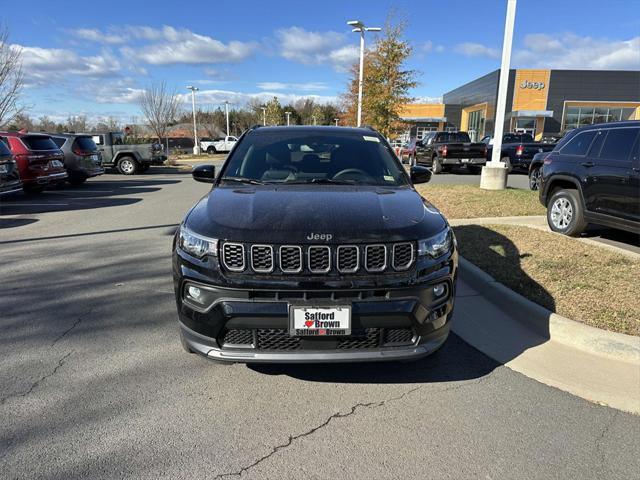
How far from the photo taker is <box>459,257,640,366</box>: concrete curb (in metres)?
3.54

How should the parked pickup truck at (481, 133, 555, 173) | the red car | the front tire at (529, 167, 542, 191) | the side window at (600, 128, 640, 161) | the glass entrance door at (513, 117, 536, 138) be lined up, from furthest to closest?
1. the glass entrance door at (513, 117, 536, 138)
2. the parked pickup truck at (481, 133, 555, 173)
3. the front tire at (529, 167, 542, 191)
4. the red car
5. the side window at (600, 128, 640, 161)

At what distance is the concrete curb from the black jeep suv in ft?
4.84

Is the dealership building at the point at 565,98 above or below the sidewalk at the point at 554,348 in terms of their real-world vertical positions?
above

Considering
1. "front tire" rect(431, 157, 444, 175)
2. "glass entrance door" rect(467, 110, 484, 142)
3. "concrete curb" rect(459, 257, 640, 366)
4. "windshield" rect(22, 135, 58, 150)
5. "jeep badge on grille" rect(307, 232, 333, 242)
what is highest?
"glass entrance door" rect(467, 110, 484, 142)

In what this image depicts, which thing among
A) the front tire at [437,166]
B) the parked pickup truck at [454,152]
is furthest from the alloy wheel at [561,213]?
the front tire at [437,166]

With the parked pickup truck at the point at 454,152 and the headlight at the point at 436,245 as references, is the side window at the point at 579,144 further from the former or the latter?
the parked pickup truck at the point at 454,152

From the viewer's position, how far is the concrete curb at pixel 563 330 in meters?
3.54

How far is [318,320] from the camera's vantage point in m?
2.65

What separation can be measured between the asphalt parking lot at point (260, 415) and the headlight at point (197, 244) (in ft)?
3.20

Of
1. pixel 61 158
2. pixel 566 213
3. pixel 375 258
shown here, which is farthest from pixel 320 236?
pixel 61 158

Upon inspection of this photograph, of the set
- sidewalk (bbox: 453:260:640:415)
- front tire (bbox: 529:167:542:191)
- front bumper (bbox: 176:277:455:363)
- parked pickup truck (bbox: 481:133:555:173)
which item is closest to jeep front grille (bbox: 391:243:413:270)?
front bumper (bbox: 176:277:455:363)

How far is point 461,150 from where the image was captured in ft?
63.5

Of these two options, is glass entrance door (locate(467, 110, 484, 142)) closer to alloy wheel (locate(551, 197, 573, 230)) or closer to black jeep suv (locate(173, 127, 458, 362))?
alloy wheel (locate(551, 197, 573, 230))

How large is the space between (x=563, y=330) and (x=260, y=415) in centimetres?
264
